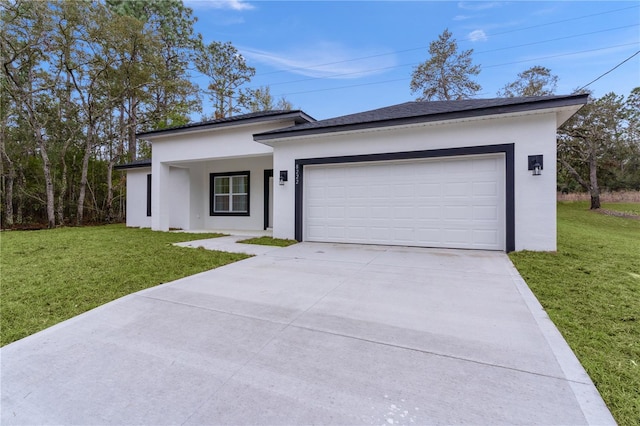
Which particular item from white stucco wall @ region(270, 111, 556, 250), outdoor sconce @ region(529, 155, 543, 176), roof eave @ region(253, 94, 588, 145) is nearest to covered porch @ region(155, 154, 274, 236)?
roof eave @ region(253, 94, 588, 145)

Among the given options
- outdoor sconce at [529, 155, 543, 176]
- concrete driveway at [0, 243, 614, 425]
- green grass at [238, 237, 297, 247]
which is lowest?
concrete driveway at [0, 243, 614, 425]

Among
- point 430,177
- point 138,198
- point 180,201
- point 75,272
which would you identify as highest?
point 430,177

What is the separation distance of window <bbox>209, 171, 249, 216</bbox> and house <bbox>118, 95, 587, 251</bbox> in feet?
5.64

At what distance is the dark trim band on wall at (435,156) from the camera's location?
641cm

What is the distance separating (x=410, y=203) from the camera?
24.3 feet

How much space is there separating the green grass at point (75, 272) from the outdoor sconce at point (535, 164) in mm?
6200

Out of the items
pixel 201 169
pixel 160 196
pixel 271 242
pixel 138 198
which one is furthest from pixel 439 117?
pixel 138 198

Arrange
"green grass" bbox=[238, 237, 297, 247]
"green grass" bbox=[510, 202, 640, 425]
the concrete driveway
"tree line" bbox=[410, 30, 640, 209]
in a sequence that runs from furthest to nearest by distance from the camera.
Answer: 1. "tree line" bbox=[410, 30, 640, 209]
2. "green grass" bbox=[238, 237, 297, 247]
3. "green grass" bbox=[510, 202, 640, 425]
4. the concrete driveway

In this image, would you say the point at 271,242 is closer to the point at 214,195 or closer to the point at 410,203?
the point at 410,203

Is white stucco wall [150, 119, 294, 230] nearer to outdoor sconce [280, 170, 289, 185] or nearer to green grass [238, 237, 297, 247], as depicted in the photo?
outdoor sconce [280, 170, 289, 185]

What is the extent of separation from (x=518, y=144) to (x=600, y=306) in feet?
13.1

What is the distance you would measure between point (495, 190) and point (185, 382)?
6.76 metres

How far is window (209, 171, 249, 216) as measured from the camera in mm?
11789

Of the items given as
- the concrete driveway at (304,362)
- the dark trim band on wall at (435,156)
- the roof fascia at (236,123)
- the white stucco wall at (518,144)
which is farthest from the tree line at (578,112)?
the concrete driveway at (304,362)
